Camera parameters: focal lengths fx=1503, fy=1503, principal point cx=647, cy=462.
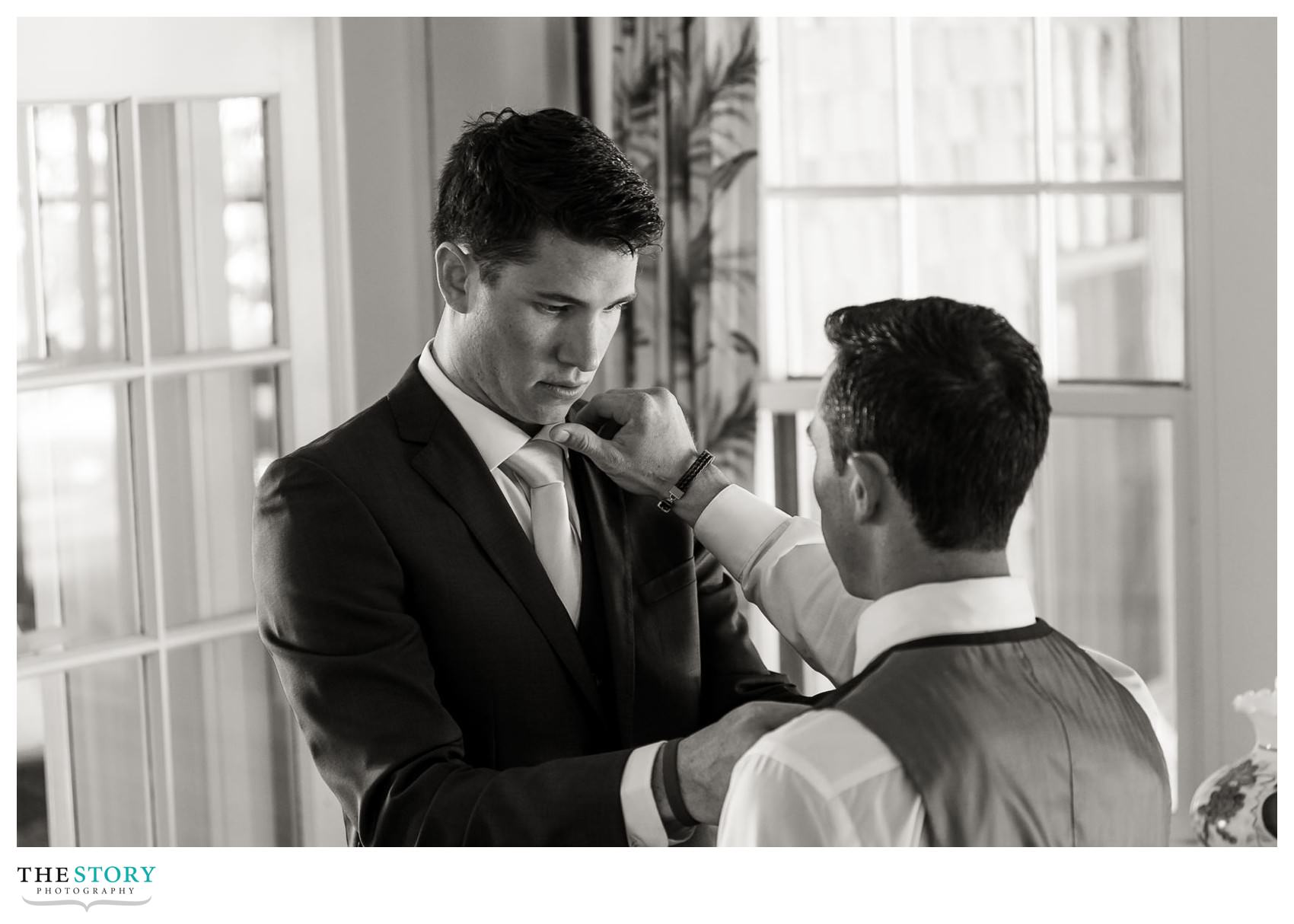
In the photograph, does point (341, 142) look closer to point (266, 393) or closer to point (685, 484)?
point (266, 393)

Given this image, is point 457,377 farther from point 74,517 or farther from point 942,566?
point 74,517

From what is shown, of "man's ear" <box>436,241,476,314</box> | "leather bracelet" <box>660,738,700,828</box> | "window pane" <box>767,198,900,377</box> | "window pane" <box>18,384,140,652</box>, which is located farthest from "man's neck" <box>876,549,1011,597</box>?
"window pane" <box>18,384,140,652</box>

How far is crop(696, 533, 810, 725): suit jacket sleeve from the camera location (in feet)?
6.68

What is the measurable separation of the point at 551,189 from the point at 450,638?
0.55 m

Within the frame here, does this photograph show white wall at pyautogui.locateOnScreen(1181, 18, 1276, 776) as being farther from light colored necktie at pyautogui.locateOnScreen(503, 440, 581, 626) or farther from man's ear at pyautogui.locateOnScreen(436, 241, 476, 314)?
man's ear at pyautogui.locateOnScreen(436, 241, 476, 314)

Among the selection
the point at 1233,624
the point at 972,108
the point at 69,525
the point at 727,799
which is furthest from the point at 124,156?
the point at 1233,624

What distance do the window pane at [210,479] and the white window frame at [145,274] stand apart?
3 centimetres

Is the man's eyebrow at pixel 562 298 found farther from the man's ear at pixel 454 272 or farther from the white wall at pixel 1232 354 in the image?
the white wall at pixel 1232 354

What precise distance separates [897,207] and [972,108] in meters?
0.25

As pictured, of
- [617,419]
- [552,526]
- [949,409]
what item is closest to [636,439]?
[617,419]

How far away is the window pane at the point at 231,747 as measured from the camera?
9.77 ft

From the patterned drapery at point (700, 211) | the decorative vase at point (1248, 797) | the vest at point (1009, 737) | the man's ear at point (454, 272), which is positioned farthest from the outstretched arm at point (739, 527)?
the patterned drapery at point (700, 211)

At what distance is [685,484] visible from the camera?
1961 millimetres

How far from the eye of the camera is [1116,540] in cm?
305
